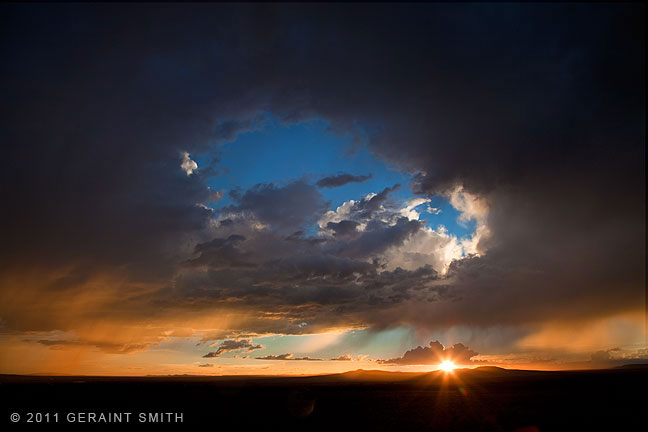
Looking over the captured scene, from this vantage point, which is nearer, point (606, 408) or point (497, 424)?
point (497, 424)

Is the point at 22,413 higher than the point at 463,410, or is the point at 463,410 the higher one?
the point at 22,413

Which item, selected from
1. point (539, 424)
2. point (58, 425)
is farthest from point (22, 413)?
point (539, 424)

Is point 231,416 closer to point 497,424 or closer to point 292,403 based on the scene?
point 292,403

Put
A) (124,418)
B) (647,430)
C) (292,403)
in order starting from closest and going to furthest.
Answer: (647,430)
(124,418)
(292,403)

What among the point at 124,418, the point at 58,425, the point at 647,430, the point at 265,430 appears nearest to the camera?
the point at 647,430

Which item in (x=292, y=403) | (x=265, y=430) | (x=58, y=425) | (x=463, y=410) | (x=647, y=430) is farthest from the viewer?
(x=292, y=403)

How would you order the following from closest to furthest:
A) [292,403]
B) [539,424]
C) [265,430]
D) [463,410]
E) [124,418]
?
1. [539,424]
2. [265,430]
3. [124,418]
4. [463,410]
5. [292,403]

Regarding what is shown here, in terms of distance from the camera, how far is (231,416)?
48.2 metres

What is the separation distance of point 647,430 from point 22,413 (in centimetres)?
7056

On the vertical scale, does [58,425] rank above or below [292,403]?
above

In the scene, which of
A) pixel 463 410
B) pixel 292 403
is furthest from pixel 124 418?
pixel 463 410

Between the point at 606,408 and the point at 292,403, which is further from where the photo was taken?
the point at 292,403

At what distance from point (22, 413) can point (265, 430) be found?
3435cm

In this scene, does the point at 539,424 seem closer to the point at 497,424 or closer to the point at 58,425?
the point at 497,424
